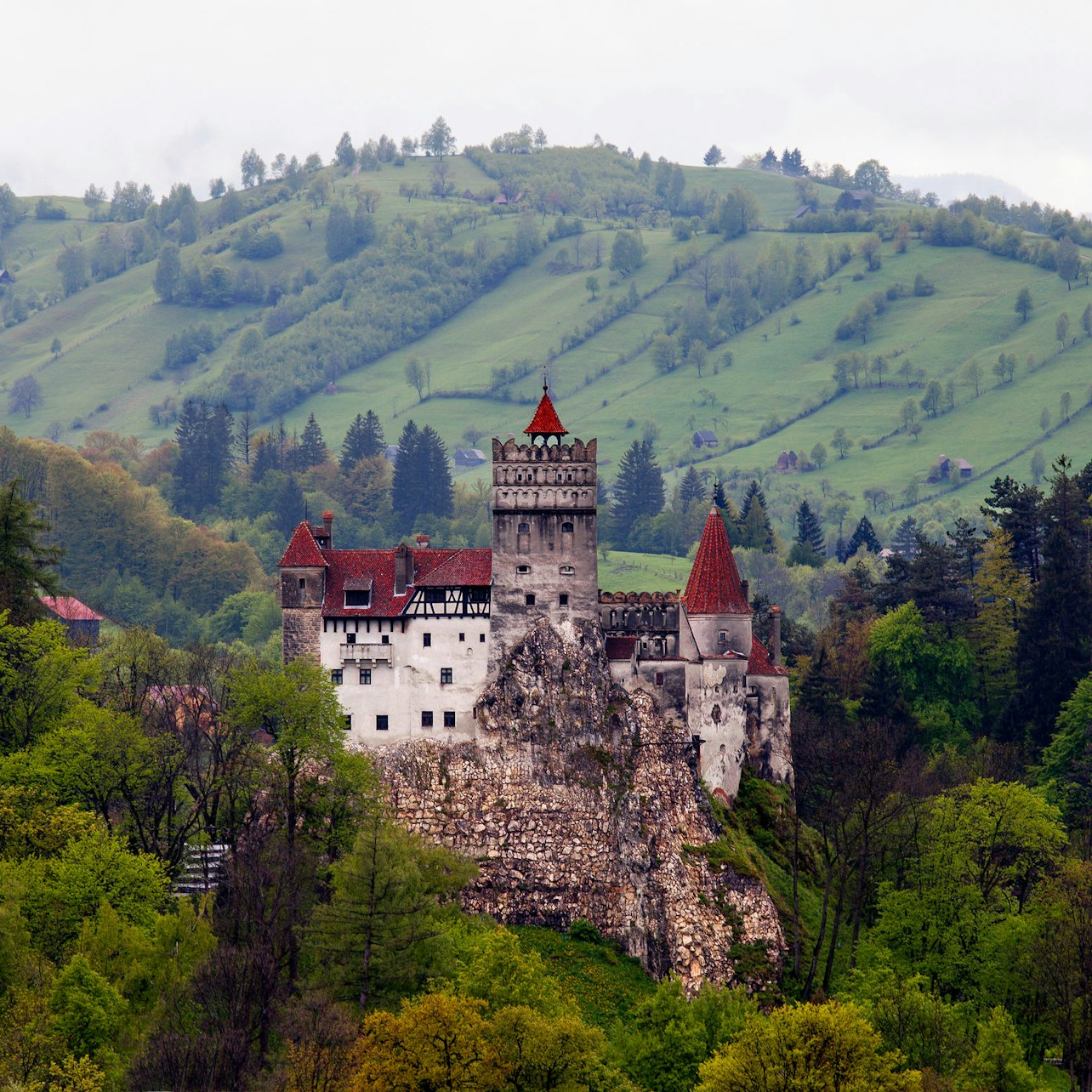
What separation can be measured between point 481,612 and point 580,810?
34.4 ft

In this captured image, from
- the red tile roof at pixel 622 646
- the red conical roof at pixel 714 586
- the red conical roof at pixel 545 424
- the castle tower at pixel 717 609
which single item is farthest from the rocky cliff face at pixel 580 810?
the red conical roof at pixel 545 424

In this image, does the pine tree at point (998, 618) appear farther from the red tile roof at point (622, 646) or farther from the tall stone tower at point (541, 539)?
the tall stone tower at point (541, 539)

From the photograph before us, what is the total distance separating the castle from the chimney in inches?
2.9

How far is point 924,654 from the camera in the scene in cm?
12812

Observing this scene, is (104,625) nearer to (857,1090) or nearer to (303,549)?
(303,549)

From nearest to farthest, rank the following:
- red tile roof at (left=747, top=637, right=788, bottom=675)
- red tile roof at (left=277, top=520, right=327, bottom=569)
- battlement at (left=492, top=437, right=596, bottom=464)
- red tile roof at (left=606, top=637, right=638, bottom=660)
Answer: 1. red tile roof at (left=277, top=520, right=327, bottom=569)
2. battlement at (left=492, top=437, right=596, bottom=464)
3. red tile roof at (left=606, top=637, right=638, bottom=660)
4. red tile roof at (left=747, top=637, right=788, bottom=675)

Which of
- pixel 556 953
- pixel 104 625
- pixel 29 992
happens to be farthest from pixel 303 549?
pixel 104 625

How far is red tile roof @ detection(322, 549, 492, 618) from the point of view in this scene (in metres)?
97.8

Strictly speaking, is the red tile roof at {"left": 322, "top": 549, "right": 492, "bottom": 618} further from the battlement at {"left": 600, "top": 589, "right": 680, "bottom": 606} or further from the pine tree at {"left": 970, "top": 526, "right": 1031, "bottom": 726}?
the pine tree at {"left": 970, "top": 526, "right": 1031, "bottom": 726}

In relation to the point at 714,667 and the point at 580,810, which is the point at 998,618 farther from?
the point at 580,810

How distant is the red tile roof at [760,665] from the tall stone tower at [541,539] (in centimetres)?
968

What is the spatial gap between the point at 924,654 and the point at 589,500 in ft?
125

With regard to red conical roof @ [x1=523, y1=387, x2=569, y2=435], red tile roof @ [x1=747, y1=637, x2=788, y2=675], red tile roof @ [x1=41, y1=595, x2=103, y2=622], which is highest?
red conical roof @ [x1=523, y1=387, x2=569, y2=435]

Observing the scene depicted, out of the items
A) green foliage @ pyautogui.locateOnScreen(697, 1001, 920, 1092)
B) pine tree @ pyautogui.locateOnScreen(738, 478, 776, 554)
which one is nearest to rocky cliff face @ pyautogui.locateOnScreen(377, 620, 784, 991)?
green foliage @ pyautogui.locateOnScreen(697, 1001, 920, 1092)
